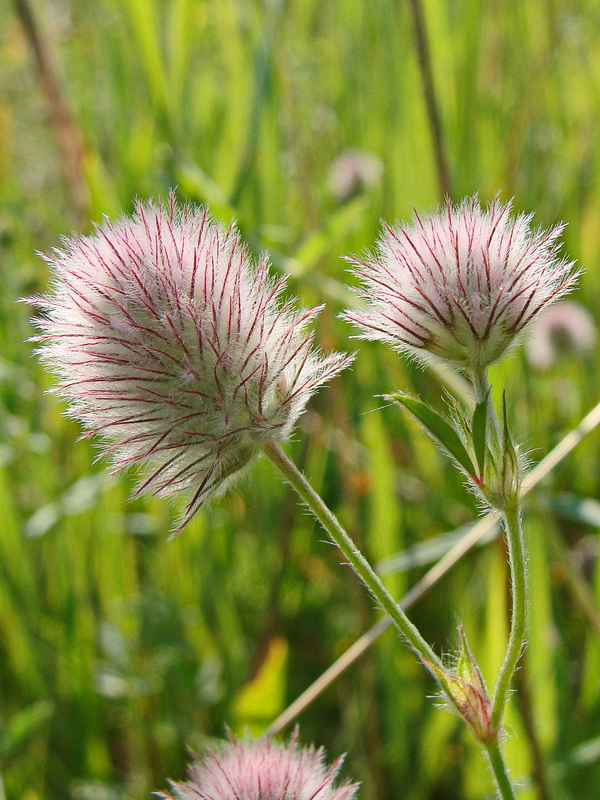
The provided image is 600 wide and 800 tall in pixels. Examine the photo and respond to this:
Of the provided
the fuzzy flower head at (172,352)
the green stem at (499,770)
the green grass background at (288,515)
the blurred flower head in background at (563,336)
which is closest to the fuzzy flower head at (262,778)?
the green stem at (499,770)

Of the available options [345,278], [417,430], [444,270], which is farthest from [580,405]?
[444,270]

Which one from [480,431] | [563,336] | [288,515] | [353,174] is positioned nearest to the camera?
[480,431]

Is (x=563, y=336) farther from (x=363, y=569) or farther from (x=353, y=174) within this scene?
(x=363, y=569)

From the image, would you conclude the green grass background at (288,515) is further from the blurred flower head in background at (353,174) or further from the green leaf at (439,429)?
the green leaf at (439,429)

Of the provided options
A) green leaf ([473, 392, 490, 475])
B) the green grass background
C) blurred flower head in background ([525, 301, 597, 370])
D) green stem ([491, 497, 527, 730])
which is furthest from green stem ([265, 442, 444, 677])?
blurred flower head in background ([525, 301, 597, 370])

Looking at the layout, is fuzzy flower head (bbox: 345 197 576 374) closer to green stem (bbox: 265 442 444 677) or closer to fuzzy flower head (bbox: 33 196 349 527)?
fuzzy flower head (bbox: 33 196 349 527)

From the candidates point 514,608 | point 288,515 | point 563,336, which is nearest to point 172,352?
point 514,608

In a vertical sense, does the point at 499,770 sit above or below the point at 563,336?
below
